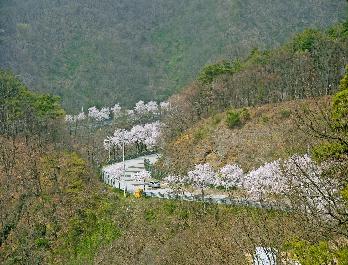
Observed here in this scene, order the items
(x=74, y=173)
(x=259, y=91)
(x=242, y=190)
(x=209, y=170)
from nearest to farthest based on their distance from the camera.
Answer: (x=242, y=190) < (x=209, y=170) < (x=74, y=173) < (x=259, y=91)

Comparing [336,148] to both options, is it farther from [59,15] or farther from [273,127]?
[59,15]

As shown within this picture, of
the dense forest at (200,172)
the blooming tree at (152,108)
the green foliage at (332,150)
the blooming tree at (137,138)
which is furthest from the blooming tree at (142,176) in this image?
the blooming tree at (152,108)

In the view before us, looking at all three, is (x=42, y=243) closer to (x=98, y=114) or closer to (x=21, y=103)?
(x=21, y=103)

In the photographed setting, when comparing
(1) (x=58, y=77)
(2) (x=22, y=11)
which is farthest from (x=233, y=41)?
(2) (x=22, y=11)

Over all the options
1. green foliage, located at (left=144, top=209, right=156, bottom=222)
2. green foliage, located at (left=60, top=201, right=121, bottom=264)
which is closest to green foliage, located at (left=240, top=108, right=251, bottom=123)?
green foliage, located at (left=144, top=209, right=156, bottom=222)

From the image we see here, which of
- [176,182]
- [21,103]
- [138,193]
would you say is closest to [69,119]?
[21,103]

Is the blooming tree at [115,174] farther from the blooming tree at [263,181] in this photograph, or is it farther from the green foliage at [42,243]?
the blooming tree at [263,181]

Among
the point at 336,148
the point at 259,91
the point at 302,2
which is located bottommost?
the point at 336,148
